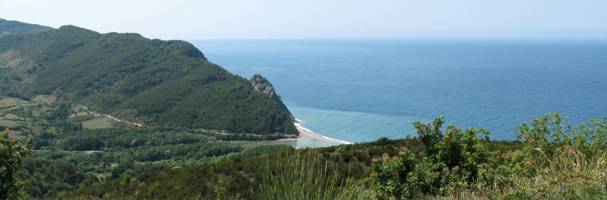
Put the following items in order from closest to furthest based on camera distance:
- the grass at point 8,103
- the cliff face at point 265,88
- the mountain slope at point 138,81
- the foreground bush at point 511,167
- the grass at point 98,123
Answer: the foreground bush at point 511,167 < the grass at point 98,123 < the mountain slope at point 138,81 < the cliff face at point 265,88 < the grass at point 8,103

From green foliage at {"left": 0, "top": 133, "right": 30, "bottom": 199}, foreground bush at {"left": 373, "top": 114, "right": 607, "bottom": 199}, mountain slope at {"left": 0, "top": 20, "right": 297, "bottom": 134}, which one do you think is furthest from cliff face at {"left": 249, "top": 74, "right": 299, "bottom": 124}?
green foliage at {"left": 0, "top": 133, "right": 30, "bottom": 199}

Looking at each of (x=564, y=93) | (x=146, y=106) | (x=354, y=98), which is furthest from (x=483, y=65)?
(x=146, y=106)

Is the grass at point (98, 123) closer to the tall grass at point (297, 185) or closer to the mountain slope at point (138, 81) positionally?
the mountain slope at point (138, 81)

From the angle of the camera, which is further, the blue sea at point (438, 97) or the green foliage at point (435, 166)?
the blue sea at point (438, 97)

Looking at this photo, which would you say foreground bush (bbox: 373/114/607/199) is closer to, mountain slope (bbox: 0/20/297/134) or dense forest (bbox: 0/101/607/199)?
dense forest (bbox: 0/101/607/199)

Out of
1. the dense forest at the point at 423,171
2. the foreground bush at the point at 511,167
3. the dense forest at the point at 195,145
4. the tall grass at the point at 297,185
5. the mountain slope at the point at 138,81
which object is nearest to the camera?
the tall grass at the point at 297,185

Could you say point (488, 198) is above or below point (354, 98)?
above

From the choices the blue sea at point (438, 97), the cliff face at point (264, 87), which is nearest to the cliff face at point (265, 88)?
the cliff face at point (264, 87)

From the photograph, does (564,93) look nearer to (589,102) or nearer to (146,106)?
(589,102)
